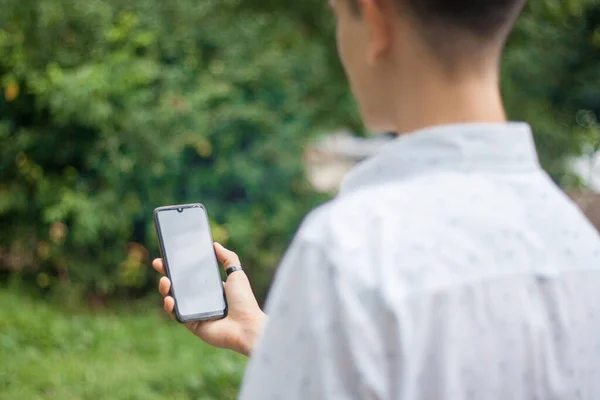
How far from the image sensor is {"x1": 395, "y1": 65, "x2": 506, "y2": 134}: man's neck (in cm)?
81

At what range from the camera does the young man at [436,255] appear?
713mm

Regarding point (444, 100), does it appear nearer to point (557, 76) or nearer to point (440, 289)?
point (440, 289)

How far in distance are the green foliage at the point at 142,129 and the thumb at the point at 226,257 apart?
13.1 ft

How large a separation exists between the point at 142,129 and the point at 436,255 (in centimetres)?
493

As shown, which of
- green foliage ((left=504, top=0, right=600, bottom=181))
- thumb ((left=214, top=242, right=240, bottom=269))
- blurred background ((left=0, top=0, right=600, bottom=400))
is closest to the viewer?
thumb ((left=214, top=242, right=240, bottom=269))

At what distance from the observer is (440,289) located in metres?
0.73

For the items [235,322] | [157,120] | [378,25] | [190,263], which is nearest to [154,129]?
[157,120]

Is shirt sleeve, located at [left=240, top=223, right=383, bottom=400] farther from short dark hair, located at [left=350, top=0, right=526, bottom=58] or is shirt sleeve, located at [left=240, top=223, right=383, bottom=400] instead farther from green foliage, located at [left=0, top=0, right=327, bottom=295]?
green foliage, located at [left=0, top=0, right=327, bottom=295]

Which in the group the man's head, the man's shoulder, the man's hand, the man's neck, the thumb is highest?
the man's head

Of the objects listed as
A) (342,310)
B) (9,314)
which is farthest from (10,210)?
(342,310)

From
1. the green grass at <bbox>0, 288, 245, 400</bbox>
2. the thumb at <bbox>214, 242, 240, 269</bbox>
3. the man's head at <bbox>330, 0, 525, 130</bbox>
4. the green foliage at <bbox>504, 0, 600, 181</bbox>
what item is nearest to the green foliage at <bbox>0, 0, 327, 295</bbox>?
the green grass at <bbox>0, 288, 245, 400</bbox>

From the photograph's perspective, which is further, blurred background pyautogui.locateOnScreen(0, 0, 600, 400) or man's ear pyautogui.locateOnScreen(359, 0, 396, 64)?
blurred background pyautogui.locateOnScreen(0, 0, 600, 400)

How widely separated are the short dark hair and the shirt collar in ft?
0.26

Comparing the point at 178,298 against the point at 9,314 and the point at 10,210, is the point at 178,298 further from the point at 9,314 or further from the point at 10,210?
the point at 10,210
